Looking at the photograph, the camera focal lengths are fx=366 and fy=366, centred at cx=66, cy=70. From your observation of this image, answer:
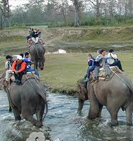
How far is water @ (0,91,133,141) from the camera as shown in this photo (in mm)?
10016

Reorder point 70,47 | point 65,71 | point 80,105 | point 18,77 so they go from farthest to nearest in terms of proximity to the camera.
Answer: point 70,47, point 65,71, point 80,105, point 18,77

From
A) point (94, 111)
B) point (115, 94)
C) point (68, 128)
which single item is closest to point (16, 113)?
point (68, 128)

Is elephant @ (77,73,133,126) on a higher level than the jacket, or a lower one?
lower

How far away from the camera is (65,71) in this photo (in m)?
19.7

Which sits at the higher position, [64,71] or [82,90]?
[82,90]

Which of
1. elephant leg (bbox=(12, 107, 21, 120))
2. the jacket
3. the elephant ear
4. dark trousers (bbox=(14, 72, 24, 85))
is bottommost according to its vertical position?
elephant leg (bbox=(12, 107, 21, 120))

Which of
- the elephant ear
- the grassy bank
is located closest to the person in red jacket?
the elephant ear

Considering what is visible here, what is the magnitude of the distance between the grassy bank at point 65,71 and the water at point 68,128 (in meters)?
2.89

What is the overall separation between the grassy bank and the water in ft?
9.48

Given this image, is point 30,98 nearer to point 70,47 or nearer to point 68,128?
point 68,128

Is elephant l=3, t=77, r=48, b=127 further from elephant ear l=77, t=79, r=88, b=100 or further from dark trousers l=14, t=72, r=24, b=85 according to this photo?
elephant ear l=77, t=79, r=88, b=100

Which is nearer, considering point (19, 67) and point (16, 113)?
point (19, 67)

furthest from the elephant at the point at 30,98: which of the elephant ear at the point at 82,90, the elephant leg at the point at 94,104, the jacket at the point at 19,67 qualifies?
the elephant ear at the point at 82,90

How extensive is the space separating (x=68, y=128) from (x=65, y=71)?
29.2 ft
